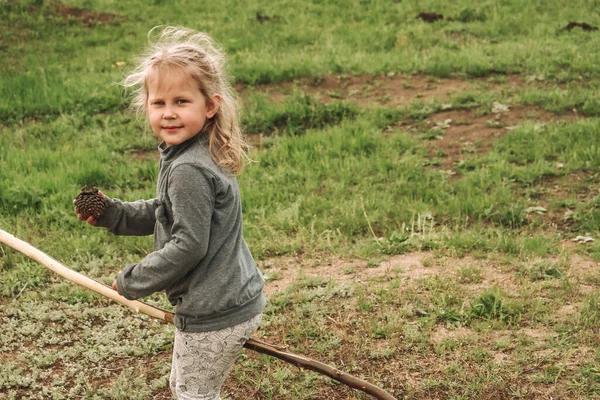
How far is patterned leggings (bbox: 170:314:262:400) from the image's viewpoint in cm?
305

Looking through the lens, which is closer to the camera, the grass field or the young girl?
the young girl

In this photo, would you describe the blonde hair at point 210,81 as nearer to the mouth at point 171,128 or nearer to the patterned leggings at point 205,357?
the mouth at point 171,128

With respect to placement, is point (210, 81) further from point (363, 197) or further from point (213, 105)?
point (363, 197)

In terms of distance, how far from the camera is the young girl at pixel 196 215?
9.18 feet

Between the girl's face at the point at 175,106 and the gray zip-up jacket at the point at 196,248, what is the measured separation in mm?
59

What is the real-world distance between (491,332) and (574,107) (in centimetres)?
466

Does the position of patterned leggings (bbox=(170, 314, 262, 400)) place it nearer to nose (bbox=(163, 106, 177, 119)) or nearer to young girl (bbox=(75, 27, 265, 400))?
young girl (bbox=(75, 27, 265, 400))

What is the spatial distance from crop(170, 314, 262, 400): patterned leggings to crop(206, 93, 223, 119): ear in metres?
0.87

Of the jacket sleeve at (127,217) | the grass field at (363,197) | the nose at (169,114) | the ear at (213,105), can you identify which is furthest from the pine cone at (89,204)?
the grass field at (363,197)

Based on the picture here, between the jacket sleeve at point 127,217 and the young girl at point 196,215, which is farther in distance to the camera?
the jacket sleeve at point 127,217

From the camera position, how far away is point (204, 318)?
9.84ft

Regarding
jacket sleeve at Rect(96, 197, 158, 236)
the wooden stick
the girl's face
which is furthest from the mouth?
the wooden stick

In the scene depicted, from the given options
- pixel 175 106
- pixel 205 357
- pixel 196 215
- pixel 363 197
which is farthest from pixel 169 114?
pixel 363 197

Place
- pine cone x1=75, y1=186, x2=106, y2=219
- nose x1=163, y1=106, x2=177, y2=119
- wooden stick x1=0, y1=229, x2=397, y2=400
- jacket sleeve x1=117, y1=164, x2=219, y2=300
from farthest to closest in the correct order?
wooden stick x1=0, y1=229, x2=397, y2=400
pine cone x1=75, y1=186, x2=106, y2=219
nose x1=163, y1=106, x2=177, y2=119
jacket sleeve x1=117, y1=164, x2=219, y2=300
